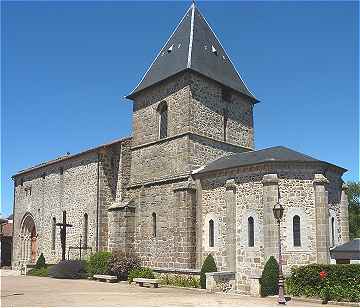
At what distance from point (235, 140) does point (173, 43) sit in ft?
24.1

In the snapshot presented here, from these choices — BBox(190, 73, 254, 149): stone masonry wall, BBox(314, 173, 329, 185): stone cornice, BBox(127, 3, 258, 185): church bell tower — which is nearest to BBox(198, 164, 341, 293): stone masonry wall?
BBox(314, 173, 329, 185): stone cornice

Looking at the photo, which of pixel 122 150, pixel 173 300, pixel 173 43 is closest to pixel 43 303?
pixel 173 300

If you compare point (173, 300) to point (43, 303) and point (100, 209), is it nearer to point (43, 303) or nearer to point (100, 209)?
point (43, 303)

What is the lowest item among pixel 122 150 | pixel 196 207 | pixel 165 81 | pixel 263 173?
pixel 196 207

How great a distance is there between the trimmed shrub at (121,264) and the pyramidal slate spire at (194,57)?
10.3m

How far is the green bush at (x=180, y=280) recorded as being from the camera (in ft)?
61.4

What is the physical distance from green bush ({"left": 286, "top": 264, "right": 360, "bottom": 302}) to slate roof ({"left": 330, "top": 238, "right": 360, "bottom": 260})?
322 centimetres

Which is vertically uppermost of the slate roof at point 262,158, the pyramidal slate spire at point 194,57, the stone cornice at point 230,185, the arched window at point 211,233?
the pyramidal slate spire at point 194,57

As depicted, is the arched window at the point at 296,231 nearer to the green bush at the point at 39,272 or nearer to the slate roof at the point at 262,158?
the slate roof at the point at 262,158

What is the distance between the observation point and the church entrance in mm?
32438

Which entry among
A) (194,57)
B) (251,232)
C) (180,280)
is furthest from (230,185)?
(194,57)

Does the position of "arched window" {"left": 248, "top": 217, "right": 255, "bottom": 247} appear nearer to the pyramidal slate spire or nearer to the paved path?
the paved path

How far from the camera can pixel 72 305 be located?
478 inches

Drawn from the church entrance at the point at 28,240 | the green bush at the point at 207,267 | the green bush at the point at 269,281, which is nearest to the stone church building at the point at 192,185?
the church entrance at the point at 28,240
